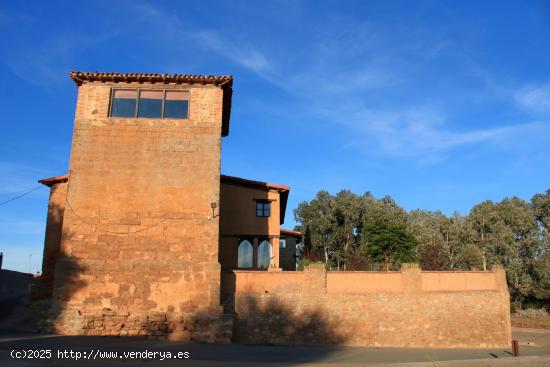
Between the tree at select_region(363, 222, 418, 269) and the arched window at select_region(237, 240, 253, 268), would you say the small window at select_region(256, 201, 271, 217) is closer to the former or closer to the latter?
the arched window at select_region(237, 240, 253, 268)

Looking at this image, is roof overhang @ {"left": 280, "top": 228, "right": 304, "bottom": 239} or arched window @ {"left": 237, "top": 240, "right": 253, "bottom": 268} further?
roof overhang @ {"left": 280, "top": 228, "right": 304, "bottom": 239}

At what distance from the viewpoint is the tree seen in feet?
98.9

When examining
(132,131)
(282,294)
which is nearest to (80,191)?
(132,131)

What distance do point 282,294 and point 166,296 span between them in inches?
187

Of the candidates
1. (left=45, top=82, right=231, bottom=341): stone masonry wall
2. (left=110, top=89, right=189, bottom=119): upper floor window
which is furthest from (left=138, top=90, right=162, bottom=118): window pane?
(left=45, top=82, right=231, bottom=341): stone masonry wall

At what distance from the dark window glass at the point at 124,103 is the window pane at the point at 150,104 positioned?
293mm

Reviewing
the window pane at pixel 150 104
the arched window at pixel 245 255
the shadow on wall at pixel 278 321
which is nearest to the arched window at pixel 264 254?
the arched window at pixel 245 255

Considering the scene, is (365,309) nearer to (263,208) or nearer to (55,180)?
(263,208)

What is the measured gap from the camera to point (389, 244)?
30531 millimetres

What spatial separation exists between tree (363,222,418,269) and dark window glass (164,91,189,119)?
17088 mm

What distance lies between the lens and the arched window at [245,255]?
22.6 metres

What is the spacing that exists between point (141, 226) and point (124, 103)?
212 inches

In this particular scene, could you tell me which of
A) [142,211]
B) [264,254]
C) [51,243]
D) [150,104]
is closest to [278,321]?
[264,254]

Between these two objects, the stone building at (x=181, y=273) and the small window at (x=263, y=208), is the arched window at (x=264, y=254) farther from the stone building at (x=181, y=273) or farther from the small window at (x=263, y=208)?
the stone building at (x=181, y=273)
